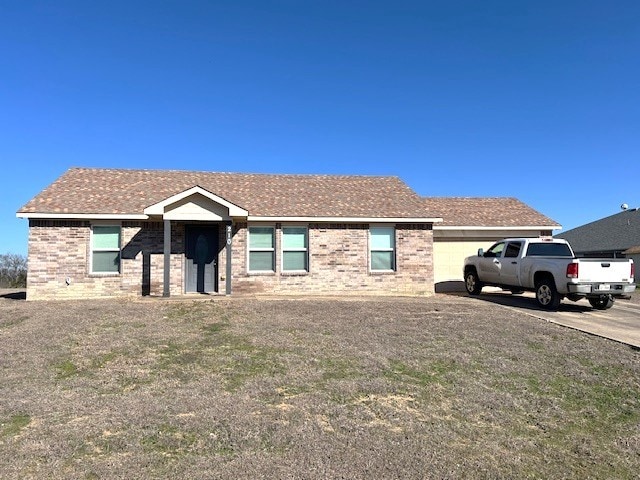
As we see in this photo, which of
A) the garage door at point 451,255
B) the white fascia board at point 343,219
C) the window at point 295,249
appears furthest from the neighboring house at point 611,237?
the window at point 295,249

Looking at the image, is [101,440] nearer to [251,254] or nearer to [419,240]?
[251,254]

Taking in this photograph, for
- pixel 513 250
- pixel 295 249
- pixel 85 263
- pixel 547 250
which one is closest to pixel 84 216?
pixel 85 263

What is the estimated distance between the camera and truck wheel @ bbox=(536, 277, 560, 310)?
12539mm

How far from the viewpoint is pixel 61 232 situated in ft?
45.1

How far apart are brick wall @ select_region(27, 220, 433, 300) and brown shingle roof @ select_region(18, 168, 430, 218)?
56 centimetres

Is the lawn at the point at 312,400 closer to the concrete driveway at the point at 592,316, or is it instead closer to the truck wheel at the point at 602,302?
the concrete driveway at the point at 592,316

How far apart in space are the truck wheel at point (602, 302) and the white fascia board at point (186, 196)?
1016cm

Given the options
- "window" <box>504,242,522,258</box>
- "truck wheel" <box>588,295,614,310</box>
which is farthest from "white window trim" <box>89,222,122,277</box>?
"truck wheel" <box>588,295,614,310</box>

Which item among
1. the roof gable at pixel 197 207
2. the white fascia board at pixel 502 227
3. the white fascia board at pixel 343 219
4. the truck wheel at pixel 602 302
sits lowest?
the truck wheel at pixel 602 302

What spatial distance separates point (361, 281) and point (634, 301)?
937 centimetres

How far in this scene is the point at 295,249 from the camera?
1512 cm

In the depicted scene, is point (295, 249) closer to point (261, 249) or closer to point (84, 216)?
point (261, 249)

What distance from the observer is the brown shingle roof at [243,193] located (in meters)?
14.4

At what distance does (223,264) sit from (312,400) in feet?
32.3
